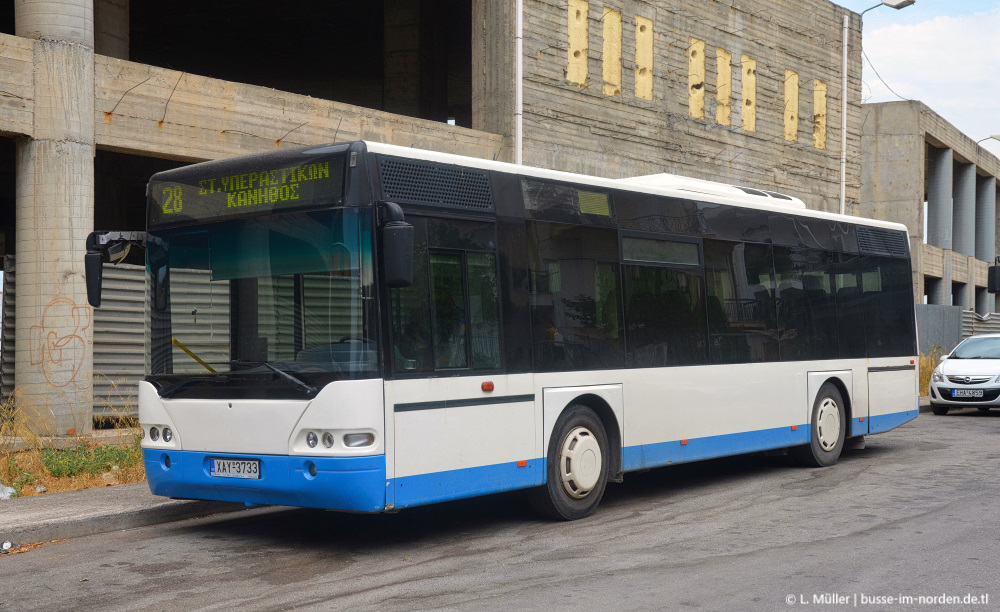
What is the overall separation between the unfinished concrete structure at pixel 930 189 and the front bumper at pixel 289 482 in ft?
104

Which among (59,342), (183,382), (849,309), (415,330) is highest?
(849,309)

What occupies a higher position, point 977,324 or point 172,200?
point 172,200

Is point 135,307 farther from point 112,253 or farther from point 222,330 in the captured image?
point 222,330

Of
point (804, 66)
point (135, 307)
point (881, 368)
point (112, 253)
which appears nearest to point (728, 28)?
point (804, 66)

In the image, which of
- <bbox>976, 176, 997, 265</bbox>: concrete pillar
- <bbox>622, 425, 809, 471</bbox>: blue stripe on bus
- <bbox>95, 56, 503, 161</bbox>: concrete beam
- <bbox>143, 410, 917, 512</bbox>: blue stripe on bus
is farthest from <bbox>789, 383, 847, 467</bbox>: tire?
<bbox>976, 176, 997, 265</bbox>: concrete pillar

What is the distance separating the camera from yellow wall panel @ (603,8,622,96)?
21.7 m

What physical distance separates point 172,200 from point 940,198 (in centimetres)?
4137

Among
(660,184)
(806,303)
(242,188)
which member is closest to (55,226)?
(242,188)

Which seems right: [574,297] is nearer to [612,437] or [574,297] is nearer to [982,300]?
[612,437]

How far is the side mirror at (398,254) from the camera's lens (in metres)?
7.11

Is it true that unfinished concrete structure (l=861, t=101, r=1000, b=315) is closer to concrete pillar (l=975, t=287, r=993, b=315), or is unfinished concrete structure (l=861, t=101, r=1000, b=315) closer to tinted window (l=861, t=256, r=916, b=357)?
concrete pillar (l=975, t=287, r=993, b=315)

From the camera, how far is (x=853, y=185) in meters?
30.8

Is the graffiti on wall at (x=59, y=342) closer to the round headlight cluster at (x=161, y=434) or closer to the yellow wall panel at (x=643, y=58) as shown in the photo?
the round headlight cluster at (x=161, y=434)

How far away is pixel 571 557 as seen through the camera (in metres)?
7.43
